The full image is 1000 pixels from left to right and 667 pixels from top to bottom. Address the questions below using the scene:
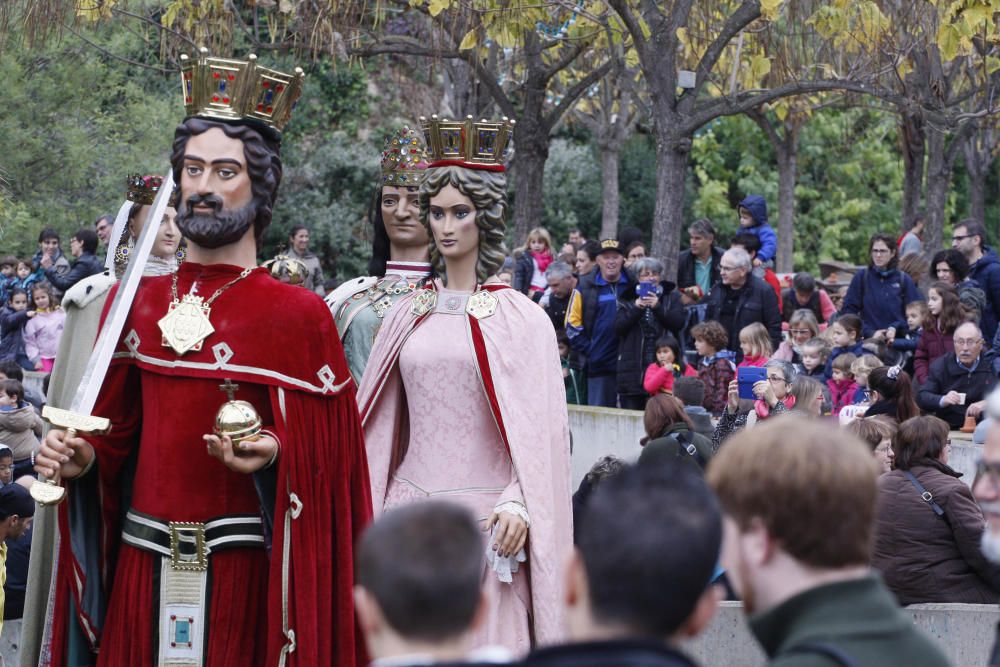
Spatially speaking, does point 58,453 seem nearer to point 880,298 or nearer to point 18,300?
point 880,298

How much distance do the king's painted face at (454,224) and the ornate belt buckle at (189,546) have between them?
1554 millimetres

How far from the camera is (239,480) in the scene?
Result: 5.12 m

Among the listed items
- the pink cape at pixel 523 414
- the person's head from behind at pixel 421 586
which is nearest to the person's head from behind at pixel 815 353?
the pink cape at pixel 523 414

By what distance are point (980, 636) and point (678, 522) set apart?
438cm

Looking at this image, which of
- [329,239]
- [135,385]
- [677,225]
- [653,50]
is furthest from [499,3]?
[329,239]

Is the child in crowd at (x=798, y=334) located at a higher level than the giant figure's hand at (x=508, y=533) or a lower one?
higher

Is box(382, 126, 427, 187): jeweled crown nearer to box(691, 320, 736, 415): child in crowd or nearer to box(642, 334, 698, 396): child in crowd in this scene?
box(691, 320, 736, 415): child in crowd

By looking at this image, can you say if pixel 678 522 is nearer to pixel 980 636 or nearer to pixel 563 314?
pixel 980 636

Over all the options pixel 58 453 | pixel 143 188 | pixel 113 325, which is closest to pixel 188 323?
pixel 113 325

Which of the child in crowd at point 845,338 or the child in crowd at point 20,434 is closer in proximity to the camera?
the child in crowd at point 20,434

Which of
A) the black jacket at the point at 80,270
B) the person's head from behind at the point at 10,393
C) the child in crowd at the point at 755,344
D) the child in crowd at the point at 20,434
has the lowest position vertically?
the child in crowd at the point at 20,434

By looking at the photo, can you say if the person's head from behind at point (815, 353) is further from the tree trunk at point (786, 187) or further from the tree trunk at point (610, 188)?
the tree trunk at point (610, 188)

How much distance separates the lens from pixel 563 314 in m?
13.7

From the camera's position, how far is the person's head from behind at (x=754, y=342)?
10430 mm
